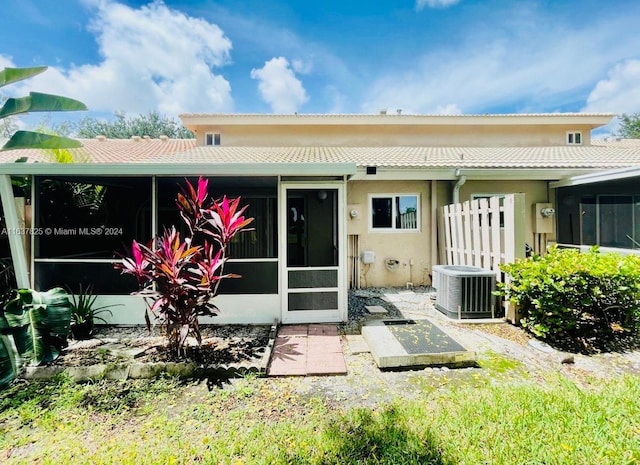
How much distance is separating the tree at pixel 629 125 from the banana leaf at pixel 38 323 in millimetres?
49634

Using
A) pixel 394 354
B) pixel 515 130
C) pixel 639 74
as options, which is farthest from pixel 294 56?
pixel 639 74

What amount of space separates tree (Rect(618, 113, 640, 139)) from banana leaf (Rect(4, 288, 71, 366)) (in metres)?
49.6

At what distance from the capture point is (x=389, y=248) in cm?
869

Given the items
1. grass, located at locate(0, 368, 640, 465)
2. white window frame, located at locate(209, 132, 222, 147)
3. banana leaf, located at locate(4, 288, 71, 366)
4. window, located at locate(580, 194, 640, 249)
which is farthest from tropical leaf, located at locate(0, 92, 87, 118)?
window, located at locate(580, 194, 640, 249)

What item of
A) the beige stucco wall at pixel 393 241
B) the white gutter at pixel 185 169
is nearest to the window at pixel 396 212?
the beige stucco wall at pixel 393 241

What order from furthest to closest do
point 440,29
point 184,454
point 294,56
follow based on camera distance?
point 294,56
point 440,29
point 184,454

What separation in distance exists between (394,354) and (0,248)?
7906 mm

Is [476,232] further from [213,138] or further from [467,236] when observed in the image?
[213,138]

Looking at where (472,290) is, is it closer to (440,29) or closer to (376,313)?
(376,313)

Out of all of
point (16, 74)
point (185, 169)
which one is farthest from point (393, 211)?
point (16, 74)

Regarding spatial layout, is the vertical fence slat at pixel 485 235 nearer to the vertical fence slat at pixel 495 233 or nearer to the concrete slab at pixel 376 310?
the vertical fence slat at pixel 495 233

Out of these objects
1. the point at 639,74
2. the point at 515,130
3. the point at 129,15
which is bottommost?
the point at 515,130

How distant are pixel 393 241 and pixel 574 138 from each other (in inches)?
473

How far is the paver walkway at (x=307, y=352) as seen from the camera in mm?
4008
